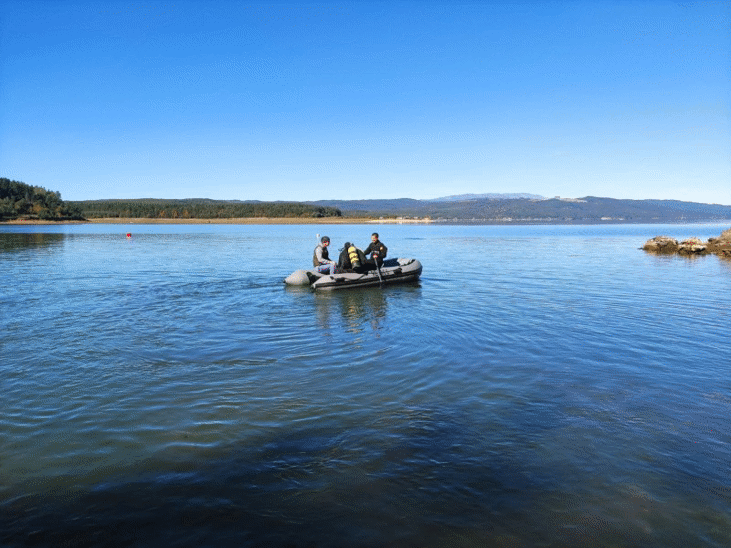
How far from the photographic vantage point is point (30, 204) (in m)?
101

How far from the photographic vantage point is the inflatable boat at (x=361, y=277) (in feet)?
55.1

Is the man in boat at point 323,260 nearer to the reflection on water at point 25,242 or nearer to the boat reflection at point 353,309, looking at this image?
the boat reflection at point 353,309

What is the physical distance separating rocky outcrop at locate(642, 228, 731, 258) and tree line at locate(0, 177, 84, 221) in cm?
10035

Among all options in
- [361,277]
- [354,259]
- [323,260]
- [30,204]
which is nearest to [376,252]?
[354,259]

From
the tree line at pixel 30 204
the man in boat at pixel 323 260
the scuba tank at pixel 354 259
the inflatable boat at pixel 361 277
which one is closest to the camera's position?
the inflatable boat at pixel 361 277

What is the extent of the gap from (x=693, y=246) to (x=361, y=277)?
2511 cm

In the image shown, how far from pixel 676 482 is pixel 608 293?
12671 millimetres

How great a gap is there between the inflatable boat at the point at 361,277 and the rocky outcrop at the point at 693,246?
22462mm

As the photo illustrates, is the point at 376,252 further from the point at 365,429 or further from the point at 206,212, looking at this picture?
the point at 206,212

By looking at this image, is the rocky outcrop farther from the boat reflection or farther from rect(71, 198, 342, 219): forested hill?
rect(71, 198, 342, 219): forested hill

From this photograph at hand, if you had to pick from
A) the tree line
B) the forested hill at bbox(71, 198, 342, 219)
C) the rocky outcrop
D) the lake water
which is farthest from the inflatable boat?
the forested hill at bbox(71, 198, 342, 219)

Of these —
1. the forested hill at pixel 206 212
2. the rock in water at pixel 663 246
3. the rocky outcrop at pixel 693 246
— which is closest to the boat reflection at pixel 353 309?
the rocky outcrop at pixel 693 246

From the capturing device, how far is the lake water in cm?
417

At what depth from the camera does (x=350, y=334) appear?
36.2ft
